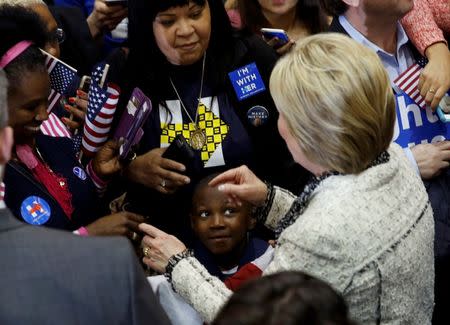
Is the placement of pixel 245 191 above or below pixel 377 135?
below

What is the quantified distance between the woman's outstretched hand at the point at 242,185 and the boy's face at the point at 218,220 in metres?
0.43

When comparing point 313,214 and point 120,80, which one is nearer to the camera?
point 313,214

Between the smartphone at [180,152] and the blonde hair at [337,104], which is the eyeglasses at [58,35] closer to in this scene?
the smartphone at [180,152]

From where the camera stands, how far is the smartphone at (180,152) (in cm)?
331

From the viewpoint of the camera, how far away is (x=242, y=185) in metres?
2.88

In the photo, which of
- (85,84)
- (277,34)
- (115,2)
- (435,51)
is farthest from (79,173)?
(435,51)

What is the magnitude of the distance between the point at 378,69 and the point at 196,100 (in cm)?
132

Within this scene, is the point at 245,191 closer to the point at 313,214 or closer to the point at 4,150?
the point at 313,214

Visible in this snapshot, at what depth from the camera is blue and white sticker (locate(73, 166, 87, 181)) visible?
327 centimetres

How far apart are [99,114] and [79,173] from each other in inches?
11.3

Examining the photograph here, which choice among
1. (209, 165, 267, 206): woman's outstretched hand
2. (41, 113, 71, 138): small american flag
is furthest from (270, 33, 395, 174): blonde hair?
(41, 113, 71, 138): small american flag

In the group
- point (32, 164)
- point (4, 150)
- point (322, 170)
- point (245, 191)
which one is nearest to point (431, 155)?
point (245, 191)

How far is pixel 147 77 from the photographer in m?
3.55

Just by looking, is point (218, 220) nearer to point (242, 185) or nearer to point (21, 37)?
point (242, 185)
